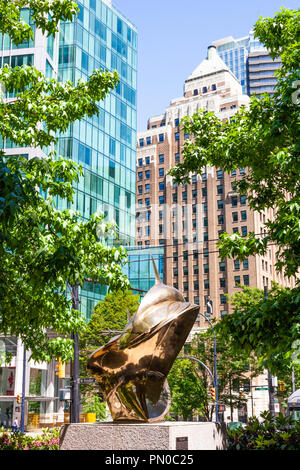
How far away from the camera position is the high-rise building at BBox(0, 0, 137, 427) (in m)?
46.3

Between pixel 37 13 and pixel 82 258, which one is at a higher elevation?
pixel 37 13

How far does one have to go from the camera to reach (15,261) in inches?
468

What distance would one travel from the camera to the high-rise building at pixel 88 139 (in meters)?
46.3

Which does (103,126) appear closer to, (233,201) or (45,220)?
(45,220)

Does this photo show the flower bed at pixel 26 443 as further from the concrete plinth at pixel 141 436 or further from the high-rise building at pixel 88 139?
the high-rise building at pixel 88 139

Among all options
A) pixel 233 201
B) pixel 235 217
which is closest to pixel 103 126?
pixel 233 201

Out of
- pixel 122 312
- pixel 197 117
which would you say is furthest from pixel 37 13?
pixel 122 312

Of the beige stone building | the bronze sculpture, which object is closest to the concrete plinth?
the bronze sculpture

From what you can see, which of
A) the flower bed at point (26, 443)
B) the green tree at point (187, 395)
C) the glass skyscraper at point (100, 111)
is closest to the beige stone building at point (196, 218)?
the glass skyscraper at point (100, 111)

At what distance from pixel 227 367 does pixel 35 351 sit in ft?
116

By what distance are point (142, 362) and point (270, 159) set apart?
A: 177 inches

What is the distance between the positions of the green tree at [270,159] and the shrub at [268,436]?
8.89ft
